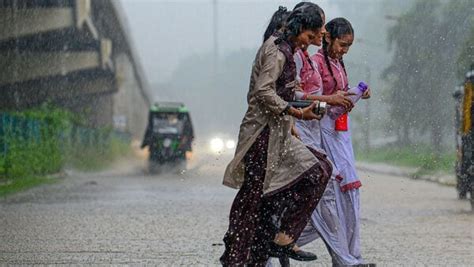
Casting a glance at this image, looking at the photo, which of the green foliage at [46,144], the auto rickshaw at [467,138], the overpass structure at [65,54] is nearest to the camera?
the auto rickshaw at [467,138]

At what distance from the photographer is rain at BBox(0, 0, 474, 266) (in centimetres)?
686

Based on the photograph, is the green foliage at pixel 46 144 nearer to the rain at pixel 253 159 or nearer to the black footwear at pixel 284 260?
the rain at pixel 253 159

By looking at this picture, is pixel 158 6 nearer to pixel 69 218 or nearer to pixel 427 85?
pixel 427 85

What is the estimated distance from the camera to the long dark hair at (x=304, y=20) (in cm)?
693

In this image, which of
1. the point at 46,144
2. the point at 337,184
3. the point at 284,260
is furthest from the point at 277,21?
the point at 46,144

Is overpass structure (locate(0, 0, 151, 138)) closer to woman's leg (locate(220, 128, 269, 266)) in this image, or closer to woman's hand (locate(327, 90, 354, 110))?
woman's hand (locate(327, 90, 354, 110))

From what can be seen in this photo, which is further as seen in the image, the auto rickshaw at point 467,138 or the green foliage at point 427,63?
the green foliage at point 427,63

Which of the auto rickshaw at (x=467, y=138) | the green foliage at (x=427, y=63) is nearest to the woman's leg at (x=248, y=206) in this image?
the auto rickshaw at (x=467, y=138)

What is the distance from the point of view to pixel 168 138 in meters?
37.8

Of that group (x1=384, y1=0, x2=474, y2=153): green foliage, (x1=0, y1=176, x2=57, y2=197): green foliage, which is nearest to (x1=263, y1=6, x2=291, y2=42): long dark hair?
(x1=0, y1=176, x2=57, y2=197): green foliage

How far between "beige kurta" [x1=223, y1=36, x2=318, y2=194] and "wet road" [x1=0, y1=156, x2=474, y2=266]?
2058 mm

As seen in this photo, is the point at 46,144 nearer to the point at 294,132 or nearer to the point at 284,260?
the point at 284,260

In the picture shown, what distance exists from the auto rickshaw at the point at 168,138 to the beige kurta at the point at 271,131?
29491mm

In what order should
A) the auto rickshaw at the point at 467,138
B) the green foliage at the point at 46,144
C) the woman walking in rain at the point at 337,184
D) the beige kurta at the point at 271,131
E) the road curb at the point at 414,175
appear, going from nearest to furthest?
1. the beige kurta at the point at 271,131
2. the woman walking in rain at the point at 337,184
3. the auto rickshaw at the point at 467,138
4. the green foliage at the point at 46,144
5. the road curb at the point at 414,175
